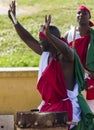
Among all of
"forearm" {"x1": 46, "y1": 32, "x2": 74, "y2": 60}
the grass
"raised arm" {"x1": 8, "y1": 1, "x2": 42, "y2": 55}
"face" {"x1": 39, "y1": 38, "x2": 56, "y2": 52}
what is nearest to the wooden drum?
"forearm" {"x1": 46, "y1": 32, "x2": 74, "y2": 60}

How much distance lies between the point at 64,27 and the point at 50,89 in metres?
5.04

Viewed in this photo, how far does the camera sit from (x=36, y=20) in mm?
11664

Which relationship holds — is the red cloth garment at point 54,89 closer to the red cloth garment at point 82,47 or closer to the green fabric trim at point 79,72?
the green fabric trim at point 79,72

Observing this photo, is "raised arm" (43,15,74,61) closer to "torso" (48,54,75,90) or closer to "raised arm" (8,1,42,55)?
"torso" (48,54,75,90)

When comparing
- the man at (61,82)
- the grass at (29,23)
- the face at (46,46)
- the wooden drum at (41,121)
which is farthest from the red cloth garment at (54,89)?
the grass at (29,23)

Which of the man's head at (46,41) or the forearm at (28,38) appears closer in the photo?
the man's head at (46,41)

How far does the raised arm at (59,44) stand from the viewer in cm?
605

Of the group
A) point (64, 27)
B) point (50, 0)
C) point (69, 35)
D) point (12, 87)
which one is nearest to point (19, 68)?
point (12, 87)

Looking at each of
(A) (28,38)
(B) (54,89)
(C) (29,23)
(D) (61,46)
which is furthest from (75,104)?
(C) (29,23)

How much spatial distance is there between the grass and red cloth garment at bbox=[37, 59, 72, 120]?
103 inches

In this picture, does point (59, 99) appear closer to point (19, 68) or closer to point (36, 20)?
point (19, 68)

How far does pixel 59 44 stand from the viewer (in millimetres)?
6164

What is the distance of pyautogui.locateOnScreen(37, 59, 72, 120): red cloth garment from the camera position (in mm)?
6418

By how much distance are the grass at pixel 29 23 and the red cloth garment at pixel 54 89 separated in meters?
2.62
